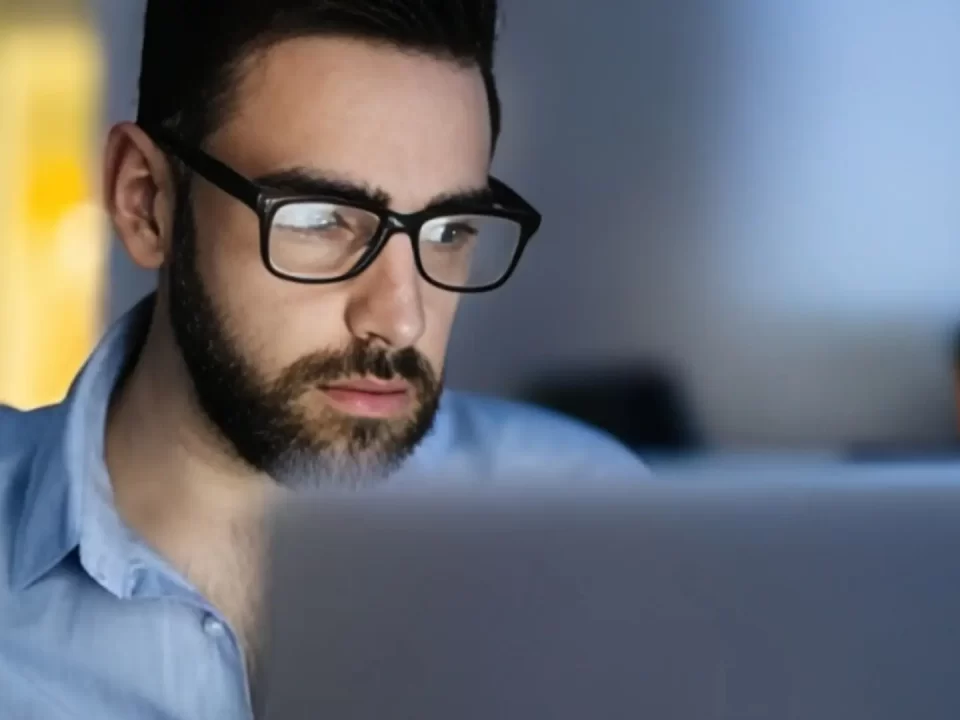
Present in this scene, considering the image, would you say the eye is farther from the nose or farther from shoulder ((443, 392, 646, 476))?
shoulder ((443, 392, 646, 476))

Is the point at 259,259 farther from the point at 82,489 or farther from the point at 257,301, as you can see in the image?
the point at 82,489

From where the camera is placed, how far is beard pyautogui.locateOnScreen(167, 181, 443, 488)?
771 mm

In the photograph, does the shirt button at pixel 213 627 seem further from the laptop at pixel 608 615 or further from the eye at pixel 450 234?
the eye at pixel 450 234

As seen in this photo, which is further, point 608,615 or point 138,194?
point 138,194

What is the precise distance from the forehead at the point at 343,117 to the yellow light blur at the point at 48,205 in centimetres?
14

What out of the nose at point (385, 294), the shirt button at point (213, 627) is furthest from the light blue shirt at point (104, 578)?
the nose at point (385, 294)

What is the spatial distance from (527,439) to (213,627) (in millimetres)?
283

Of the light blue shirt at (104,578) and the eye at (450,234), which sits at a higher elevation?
the eye at (450,234)

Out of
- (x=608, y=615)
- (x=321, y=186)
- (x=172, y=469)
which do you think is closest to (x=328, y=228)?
(x=321, y=186)

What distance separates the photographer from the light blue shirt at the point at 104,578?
0.75 m

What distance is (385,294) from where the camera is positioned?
76cm

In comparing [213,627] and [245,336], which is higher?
[245,336]

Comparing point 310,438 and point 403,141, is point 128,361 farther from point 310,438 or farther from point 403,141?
point 403,141

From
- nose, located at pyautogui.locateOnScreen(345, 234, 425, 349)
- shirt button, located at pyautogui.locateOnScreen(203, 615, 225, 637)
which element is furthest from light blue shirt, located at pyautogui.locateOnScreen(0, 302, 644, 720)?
nose, located at pyautogui.locateOnScreen(345, 234, 425, 349)
